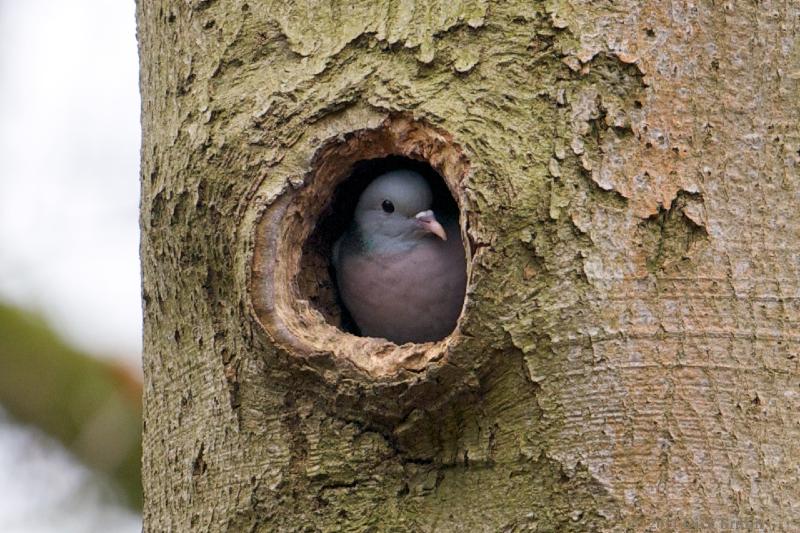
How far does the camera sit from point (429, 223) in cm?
393

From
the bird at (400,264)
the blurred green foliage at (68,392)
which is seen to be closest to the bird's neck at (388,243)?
the bird at (400,264)

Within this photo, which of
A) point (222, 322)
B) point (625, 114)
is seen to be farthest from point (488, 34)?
point (222, 322)

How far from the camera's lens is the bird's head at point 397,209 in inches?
157

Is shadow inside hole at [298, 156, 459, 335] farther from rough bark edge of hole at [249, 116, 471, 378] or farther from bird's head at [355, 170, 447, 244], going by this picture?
rough bark edge of hole at [249, 116, 471, 378]

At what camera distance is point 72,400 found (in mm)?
4438

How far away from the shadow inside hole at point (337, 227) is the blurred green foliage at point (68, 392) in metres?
1.07

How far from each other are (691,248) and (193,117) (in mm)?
1271

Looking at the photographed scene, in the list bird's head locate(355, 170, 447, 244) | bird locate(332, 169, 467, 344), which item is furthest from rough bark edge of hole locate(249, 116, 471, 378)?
bird's head locate(355, 170, 447, 244)

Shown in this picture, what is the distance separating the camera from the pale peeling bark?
2461 millimetres

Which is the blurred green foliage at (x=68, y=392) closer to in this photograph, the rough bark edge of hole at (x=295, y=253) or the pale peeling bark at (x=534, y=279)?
the pale peeling bark at (x=534, y=279)

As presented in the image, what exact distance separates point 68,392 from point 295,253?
1.89 metres

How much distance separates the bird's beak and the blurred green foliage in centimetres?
132

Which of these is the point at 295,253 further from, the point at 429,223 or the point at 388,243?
the point at 388,243

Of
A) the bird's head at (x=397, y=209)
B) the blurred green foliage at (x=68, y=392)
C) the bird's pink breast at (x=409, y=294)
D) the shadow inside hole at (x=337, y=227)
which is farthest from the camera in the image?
the blurred green foliage at (x=68, y=392)
